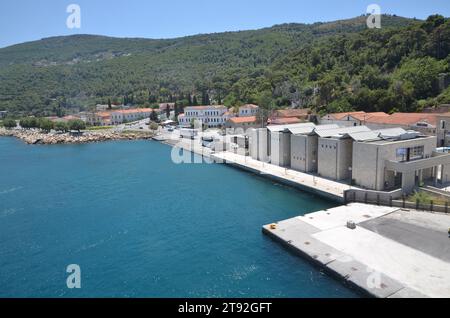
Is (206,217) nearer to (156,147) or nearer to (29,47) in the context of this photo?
(156,147)

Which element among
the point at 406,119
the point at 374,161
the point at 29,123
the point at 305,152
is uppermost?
the point at 406,119

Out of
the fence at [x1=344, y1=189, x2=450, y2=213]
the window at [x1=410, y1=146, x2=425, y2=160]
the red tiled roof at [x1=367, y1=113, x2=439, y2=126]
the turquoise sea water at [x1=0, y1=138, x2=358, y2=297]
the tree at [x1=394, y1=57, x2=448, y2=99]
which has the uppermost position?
the tree at [x1=394, y1=57, x2=448, y2=99]

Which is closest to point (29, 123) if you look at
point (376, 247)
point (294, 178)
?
point (294, 178)

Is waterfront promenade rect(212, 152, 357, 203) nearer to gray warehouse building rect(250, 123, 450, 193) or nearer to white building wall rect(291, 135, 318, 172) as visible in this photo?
white building wall rect(291, 135, 318, 172)

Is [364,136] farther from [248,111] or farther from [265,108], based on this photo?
[248,111]

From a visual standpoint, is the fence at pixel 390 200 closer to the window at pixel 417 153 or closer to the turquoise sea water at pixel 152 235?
the turquoise sea water at pixel 152 235

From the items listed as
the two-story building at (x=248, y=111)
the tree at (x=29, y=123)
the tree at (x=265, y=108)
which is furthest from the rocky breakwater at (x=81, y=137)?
the tree at (x=265, y=108)

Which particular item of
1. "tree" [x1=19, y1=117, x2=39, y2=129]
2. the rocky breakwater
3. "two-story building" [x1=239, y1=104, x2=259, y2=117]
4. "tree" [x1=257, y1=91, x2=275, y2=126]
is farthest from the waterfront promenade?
"tree" [x1=19, y1=117, x2=39, y2=129]
